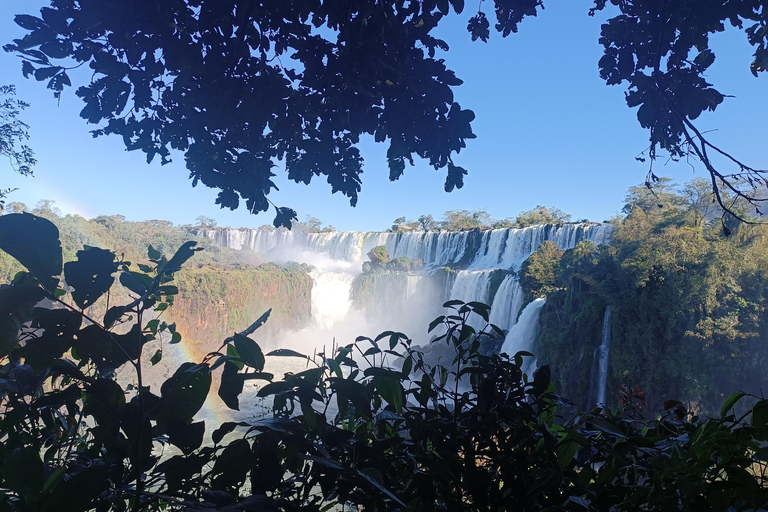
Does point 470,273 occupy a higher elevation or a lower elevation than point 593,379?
higher

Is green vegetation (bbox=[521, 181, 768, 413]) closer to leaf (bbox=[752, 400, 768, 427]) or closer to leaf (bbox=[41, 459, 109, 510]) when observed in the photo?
leaf (bbox=[752, 400, 768, 427])

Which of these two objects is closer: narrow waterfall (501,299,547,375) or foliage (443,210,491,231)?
narrow waterfall (501,299,547,375)

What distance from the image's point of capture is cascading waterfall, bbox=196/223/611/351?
11492 mm

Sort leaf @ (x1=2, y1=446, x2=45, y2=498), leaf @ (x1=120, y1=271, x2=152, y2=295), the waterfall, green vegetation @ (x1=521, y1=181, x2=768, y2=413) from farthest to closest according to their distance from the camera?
the waterfall < green vegetation @ (x1=521, y1=181, x2=768, y2=413) < leaf @ (x1=120, y1=271, x2=152, y2=295) < leaf @ (x1=2, y1=446, x2=45, y2=498)

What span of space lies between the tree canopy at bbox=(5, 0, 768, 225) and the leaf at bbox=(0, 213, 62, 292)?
32.5 inches

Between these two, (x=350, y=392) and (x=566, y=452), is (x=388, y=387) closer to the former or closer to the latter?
(x=350, y=392)

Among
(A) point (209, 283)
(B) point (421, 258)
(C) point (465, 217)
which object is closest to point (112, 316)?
(A) point (209, 283)

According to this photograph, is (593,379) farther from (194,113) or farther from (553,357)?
(194,113)

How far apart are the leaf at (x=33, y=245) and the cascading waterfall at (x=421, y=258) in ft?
30.6

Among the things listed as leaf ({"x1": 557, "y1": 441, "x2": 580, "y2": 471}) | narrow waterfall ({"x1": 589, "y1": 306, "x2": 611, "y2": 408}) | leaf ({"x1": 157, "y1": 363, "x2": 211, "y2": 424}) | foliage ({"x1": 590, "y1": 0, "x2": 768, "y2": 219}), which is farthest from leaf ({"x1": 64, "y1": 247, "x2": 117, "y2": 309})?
narrow waterfall ({"x1": 589, "y1": 306, "x2": 611, "y2": 408})

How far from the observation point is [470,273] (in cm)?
1245

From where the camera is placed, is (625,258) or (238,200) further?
(625,258)

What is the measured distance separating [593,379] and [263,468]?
8.54 metres

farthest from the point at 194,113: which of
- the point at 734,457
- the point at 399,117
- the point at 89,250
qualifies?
the point at 734,457
